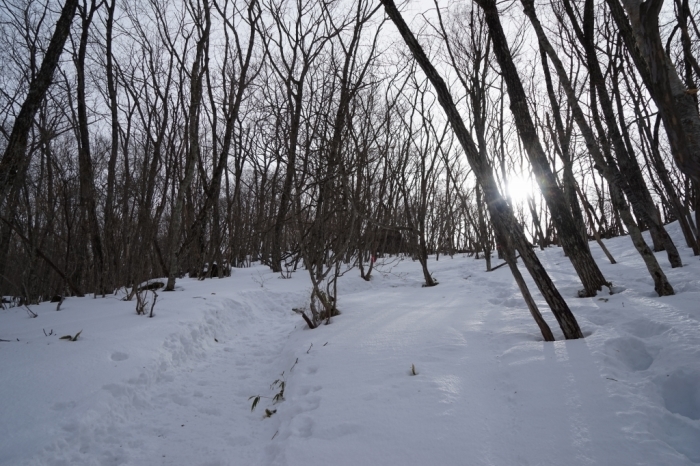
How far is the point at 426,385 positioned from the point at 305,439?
0.85 metres

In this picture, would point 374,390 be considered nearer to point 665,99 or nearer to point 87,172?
point 665,99

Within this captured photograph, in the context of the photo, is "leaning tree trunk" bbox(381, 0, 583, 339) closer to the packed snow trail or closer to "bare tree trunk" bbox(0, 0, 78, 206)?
the packed snow trail

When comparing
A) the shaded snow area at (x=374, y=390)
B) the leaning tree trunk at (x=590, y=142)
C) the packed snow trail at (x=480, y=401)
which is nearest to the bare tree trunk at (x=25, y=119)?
the shaded snow area at (x=374, y=390)

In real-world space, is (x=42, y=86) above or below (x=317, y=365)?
above

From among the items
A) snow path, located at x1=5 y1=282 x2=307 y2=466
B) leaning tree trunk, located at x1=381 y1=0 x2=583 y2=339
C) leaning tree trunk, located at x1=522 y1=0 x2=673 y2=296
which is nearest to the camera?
snow path, located at x1=5 y1=282 x2=307 y2=466

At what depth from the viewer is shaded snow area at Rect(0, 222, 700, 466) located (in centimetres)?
160

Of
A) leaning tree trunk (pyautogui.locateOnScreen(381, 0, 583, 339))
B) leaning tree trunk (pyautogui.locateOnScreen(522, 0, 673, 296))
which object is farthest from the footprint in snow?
leaning tree trunk (pyautogui.locateOnScreen(522, 0, 673, 296))

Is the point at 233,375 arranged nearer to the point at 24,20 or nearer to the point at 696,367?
the point at 696,367

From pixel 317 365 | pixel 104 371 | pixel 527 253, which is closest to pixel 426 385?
pixel 317 365

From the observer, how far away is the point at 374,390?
224 centimetres

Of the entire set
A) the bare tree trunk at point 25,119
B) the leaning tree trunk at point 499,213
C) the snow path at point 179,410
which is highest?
the bare tree trunk at point 25,119

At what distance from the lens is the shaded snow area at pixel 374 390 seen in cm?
160

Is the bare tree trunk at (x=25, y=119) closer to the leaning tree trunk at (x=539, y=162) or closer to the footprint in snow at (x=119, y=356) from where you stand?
the footprint in snow at (x=119, y=356)

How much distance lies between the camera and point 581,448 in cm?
146
